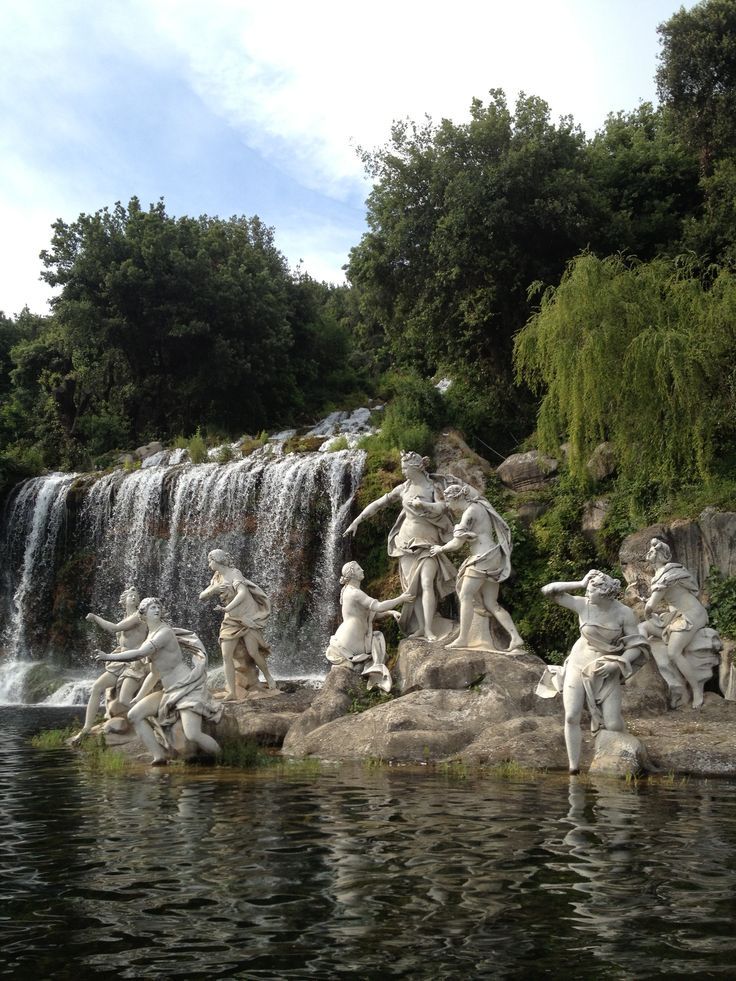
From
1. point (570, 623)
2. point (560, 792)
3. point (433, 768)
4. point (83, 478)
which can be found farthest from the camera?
point (83, 478)

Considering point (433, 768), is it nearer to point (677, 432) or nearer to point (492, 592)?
point (492, 592)

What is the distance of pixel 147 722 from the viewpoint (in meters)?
11.9

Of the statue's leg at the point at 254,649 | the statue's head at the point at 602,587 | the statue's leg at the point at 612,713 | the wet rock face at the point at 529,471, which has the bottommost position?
the statue's leg at the point at 612,713

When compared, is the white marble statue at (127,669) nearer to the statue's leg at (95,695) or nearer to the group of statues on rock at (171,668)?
the group of statues on rock at (171,668)

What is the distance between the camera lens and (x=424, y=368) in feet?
117

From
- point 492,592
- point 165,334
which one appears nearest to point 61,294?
point 165,334

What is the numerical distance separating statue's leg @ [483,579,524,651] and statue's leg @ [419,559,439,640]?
88 centimetres

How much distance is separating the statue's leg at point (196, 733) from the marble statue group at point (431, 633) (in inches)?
0.6

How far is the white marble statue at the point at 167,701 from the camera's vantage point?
1178 centimetres

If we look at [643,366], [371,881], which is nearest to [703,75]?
[643,366]

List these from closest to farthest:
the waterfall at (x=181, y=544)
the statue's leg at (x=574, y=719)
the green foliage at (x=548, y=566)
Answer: the statue's leg at (x=574, y=719) < the green foliage at (x=548, y=566) < the waterfall at (x=181, y=544)

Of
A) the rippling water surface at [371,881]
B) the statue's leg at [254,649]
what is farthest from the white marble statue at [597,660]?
the statue's leg at [254,649]

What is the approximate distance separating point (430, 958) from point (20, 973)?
182cm

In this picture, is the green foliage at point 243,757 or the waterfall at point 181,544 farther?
the waterfall at point 181,544
